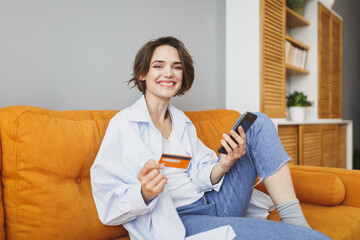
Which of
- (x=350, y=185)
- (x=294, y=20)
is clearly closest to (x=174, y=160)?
(x=350, y=185)

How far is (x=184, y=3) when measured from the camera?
2158 mm

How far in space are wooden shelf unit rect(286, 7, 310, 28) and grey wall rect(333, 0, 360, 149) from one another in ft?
5.03

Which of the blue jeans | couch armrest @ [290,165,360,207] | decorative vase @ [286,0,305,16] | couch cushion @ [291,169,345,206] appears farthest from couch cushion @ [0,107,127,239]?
decorative vase @ [286,0,305,16]

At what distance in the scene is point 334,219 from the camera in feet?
4.20

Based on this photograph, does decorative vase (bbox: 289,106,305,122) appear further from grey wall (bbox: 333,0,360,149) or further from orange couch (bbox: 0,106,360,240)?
grey wall (bbox: 333,0,360,149)

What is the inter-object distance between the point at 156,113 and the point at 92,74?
489 mm

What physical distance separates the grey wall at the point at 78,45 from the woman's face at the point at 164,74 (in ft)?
1.32

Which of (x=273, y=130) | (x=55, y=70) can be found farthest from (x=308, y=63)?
(x=55, y=70)

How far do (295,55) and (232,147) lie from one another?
229 centimetres

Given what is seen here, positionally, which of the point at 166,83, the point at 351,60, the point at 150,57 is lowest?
the point at 166,83

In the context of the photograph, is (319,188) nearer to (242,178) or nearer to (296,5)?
(242,178)

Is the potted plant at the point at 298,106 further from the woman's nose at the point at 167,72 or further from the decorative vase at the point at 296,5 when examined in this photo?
the woman's nose at the point at 167,72

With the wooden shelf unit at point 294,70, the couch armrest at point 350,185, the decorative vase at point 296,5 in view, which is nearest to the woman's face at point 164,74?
the couch armrest at point 350,185

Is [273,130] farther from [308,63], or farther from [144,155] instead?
[308,63]
